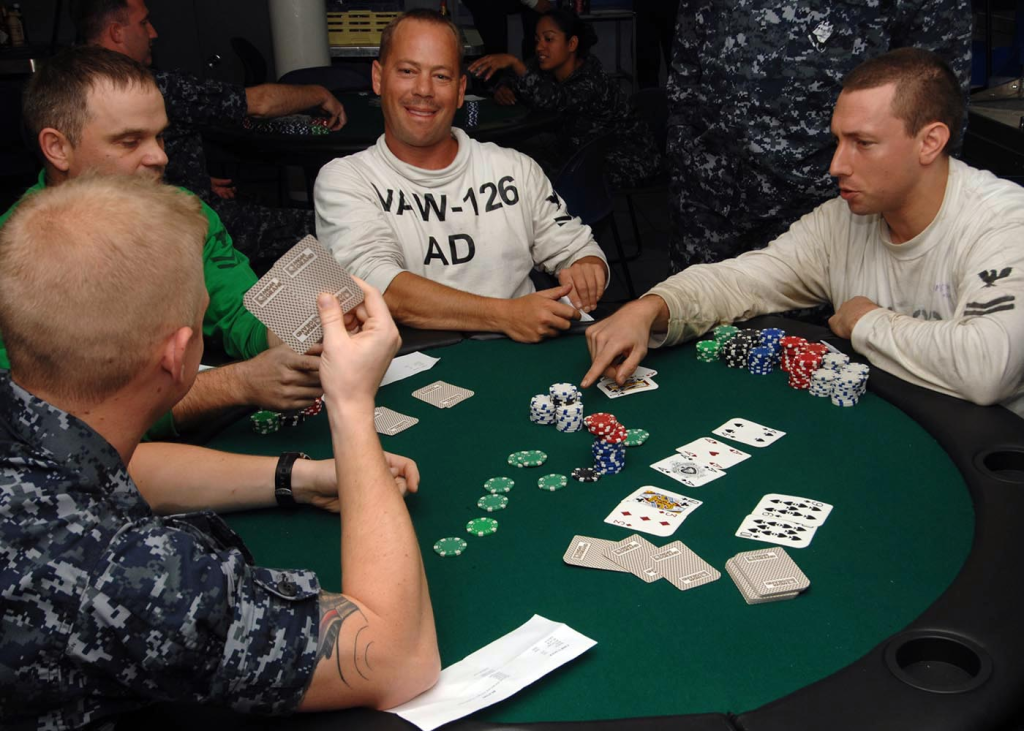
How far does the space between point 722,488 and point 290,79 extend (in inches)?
183

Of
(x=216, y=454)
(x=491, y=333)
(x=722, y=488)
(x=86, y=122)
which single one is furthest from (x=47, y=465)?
(x=491, y=333)

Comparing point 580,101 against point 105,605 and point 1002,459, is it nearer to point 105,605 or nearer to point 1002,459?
point 1002,459

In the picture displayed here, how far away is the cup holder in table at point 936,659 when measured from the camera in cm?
109

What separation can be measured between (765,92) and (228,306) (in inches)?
66.4

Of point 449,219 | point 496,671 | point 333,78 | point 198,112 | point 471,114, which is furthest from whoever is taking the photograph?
point 333,78

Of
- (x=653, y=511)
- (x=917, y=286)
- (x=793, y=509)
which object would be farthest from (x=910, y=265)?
(x=653, y=511)

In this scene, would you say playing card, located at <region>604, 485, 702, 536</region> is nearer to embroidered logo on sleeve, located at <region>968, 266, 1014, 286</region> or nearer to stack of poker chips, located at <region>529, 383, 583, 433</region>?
stack of poker chips, located at <region>529, 383, 583, 433</region>

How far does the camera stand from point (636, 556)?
1.35m

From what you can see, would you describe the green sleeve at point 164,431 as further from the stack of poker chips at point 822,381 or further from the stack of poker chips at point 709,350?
the stack of poker chips at point 822,381

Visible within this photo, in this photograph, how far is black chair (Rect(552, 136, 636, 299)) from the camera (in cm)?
365

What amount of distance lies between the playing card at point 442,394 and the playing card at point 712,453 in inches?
19.6

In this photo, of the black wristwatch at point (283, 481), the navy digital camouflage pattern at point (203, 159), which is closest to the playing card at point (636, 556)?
the black wristwatch at point (283, 481)

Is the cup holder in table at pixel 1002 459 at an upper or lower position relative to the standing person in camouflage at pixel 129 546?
lower

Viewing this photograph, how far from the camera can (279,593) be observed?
1006mm
